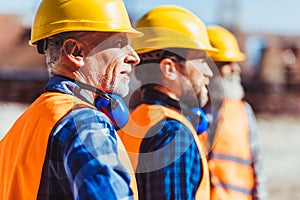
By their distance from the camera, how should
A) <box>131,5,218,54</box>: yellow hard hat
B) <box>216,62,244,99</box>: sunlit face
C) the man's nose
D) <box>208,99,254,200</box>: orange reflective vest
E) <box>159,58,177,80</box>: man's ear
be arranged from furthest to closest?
<box>216,62,244,99</box>: sunlit face
<box>208,99,254,200</box>: orange reflective vest
<box>131,5,218,54</box>: yellow hard hat
<box>159,58,177,80</box>: man's ear
the man's nose

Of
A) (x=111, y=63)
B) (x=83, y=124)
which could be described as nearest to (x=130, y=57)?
(x=111, y=63)

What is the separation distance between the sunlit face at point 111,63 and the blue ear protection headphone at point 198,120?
29.9 inches

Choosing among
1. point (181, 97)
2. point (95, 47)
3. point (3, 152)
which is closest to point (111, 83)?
point (95, 47)

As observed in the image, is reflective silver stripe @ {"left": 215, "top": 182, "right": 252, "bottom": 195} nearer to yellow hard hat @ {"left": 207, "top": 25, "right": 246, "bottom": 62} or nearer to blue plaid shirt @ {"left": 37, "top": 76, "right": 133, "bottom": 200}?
yellow hard hat @ {"left": 207, "top": 25, "right": 246, "bottom": 62}

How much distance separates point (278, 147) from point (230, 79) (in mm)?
10259

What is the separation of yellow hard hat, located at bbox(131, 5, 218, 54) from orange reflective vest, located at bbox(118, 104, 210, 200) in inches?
14.6

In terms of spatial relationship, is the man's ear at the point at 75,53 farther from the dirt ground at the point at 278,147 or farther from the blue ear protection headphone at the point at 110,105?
the dirt ground at the point at 278,147

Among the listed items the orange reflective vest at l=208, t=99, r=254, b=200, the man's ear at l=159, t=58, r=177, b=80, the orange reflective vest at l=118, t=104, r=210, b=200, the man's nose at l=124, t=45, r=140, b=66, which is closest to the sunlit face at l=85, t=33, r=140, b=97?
the man's nose at l=124, t=45, r=140, b=66

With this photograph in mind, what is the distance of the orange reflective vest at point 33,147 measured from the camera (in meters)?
1.83

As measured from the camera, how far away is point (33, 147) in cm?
186

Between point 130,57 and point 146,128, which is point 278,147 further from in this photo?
point 130,57

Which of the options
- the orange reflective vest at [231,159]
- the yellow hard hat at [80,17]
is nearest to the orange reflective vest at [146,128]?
the yellow hard hat at [80,17]

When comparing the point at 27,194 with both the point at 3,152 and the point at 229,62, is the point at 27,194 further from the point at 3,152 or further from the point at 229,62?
the point at 229,62

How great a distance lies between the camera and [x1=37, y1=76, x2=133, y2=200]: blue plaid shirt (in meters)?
1.71
